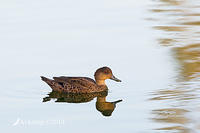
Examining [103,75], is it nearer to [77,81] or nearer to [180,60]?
[77,81]

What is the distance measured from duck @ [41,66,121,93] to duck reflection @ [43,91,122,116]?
3.8 inches

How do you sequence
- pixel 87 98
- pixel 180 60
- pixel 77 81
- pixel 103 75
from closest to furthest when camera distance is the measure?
pixel 87 98
pixel 77 81
pixel 103 75
pixel 180 60

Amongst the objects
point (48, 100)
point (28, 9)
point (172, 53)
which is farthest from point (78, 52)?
point (28, 9)

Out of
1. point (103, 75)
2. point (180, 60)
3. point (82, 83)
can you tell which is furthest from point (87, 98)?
point (180, 60)

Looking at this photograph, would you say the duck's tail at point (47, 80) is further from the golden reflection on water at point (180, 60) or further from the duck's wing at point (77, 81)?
the golden reflection on water at point (180, 60)

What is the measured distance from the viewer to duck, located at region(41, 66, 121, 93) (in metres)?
11.7

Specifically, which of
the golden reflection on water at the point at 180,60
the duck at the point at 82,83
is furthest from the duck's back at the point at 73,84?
the golden reflection on water at the point at 180,60

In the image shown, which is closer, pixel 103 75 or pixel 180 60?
pixel 103 75

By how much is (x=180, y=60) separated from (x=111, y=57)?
1240 mm

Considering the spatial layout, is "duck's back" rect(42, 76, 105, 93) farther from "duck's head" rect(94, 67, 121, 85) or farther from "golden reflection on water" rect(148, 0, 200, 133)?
"golden reflection on water" rect(148, 0, 200, 133)

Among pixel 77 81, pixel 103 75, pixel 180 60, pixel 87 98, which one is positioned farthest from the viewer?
pixel 180 60

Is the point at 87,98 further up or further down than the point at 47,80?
further down

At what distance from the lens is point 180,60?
43.1 feet

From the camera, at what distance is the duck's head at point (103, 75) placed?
1200cm
